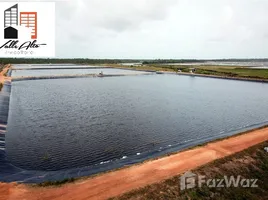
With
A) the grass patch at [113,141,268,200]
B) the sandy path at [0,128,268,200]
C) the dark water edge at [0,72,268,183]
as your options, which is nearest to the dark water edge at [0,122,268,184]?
the dark water edge at [0,72,268,183]

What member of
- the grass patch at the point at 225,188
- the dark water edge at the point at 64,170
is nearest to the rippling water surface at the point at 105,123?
the dark water edge at the point at 64,170

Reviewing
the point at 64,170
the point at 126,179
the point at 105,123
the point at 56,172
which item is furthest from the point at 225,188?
the point at 105,123

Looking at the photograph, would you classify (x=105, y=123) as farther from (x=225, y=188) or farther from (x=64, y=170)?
(x=225, y=188)

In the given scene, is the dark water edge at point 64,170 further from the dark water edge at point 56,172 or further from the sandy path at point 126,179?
the sandy path at point 126,179

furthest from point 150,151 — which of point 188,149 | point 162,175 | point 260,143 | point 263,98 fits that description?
point 263,98

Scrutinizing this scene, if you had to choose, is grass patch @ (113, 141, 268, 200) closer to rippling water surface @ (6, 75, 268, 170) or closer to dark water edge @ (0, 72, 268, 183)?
dark water edge @ (0, 72, 268, 183)

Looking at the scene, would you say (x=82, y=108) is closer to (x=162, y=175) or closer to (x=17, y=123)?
(x=17, y=123)
